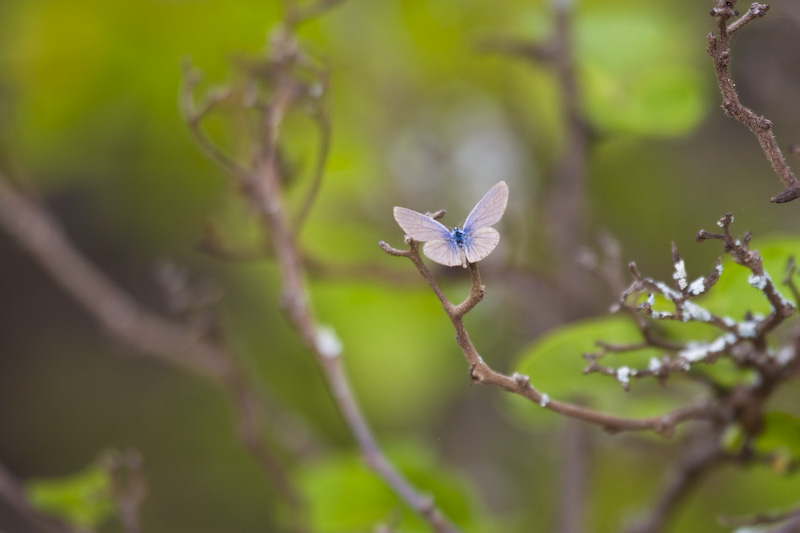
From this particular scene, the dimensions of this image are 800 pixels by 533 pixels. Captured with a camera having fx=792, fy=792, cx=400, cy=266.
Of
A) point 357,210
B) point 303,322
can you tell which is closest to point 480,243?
point 303,322

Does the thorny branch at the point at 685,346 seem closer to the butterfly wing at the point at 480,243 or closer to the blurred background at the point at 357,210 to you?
the butterfly wing at the point at 480,243

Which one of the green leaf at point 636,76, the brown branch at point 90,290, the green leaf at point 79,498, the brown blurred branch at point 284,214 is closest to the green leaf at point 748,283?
the brown blurred branch at point 284,214

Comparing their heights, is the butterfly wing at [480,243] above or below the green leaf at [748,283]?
above

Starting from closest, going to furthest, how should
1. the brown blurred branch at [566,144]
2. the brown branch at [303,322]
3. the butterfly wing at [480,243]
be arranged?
the butterfly wing at [480,243]
the brown branch at [303,322]
the brown blurred branch at [566,144]

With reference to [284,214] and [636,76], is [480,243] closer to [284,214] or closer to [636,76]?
[284,214]

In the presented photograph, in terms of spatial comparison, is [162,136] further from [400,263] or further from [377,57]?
[400,263]

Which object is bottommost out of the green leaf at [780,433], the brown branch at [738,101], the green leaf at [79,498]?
the green leaf at [780,433]

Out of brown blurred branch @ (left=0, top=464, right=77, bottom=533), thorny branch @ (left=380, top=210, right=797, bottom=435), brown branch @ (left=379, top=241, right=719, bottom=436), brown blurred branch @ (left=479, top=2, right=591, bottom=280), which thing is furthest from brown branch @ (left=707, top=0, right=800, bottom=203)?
brown blurred branch @ (left=0, top=464, right=77, bottom=533)
